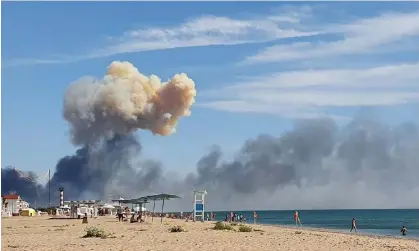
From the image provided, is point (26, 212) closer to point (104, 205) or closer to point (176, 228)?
point (104, 205)

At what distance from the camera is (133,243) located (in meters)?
24.3

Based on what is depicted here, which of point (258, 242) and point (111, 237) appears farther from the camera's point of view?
point (111, 237)

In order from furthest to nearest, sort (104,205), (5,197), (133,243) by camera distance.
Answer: (5,197) < (104,205) < (133,243)

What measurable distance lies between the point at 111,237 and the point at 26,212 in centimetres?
6327

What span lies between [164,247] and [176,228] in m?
11.7

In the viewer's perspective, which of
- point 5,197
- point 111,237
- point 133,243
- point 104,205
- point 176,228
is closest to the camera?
point 133,243

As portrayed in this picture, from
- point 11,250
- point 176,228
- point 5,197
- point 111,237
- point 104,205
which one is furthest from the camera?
point 5,197

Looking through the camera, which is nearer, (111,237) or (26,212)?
(111,237)

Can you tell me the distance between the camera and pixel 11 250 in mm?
21969

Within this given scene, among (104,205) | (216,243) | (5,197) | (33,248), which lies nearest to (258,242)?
(216,243)

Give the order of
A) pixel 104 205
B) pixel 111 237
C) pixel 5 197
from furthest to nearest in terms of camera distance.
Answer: pixel 5 197 < pixel 104 205 < pixel 111 237

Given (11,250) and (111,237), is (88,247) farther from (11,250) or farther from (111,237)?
(111,237)

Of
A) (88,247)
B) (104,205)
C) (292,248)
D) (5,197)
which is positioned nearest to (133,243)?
(88,247)

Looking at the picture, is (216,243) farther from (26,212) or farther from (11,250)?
(26,212)
